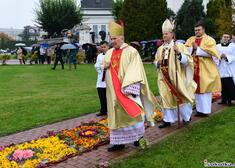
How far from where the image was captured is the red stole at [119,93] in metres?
6.40

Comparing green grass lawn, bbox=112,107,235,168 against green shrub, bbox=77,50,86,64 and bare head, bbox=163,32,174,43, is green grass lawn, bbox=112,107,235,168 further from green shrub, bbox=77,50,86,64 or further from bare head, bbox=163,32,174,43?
green shrub, bbox=77,50,86,64

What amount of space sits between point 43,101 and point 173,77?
18.4 feet

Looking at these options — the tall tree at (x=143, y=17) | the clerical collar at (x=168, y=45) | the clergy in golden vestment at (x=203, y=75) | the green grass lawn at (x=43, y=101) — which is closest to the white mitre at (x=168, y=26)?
the clerical collar at (x=168, y=45)

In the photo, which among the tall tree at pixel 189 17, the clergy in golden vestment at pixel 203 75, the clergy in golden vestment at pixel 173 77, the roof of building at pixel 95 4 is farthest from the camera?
the roof of building at pixel 95 4

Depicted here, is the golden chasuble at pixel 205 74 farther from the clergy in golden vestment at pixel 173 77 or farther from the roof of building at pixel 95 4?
the roof of building at pixel 95 4

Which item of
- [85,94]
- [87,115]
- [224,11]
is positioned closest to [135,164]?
[87,115]

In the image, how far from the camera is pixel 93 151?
6988 millimetres

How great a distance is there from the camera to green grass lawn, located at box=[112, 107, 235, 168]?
6086 millimetres

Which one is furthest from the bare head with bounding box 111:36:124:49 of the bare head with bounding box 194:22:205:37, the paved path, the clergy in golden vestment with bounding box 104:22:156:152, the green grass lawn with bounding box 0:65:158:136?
the green grass lawn with bounding box 0:65:158:136

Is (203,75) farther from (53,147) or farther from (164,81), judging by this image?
(53,147)

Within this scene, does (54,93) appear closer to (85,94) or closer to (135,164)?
(85,94)

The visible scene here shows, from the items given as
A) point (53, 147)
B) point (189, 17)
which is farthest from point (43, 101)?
point (189, 17)

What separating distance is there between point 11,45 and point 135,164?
74870 millimetres

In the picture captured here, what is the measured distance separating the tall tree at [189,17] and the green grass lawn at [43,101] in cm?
1512
